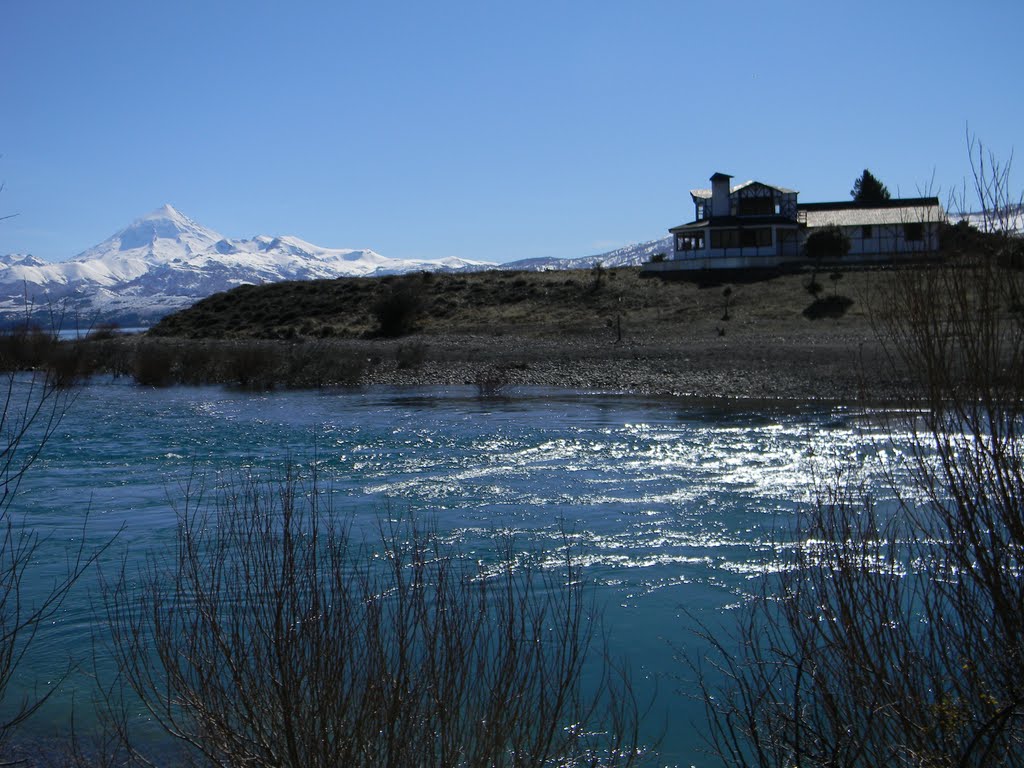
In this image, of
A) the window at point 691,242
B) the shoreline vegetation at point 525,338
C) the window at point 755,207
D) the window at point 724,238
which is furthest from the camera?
the window at point 691,242

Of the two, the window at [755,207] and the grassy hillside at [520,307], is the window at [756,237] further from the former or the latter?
the grassy hillside at [520,307]

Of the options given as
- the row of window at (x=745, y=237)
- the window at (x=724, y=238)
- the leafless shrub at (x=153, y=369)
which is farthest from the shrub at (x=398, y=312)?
the row of window at (x=745, y=237)

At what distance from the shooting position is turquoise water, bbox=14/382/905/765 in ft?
40.1

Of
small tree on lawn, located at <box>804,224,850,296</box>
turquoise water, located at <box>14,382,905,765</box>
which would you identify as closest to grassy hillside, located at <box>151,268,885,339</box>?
small tree on lawn, located at <box>804,224,850,296</box>

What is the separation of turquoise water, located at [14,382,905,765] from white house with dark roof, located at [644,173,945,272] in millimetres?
40172

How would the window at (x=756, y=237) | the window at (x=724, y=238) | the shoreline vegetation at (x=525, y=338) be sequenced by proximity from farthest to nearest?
the window at (x=724, y=238) → the window at (x=756, y=237) → the shoreline vegetation at (x=525, y=338)

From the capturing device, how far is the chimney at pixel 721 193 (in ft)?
253

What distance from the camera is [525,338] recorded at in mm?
52906

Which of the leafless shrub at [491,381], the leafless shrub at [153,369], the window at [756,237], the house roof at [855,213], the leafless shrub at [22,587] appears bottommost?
the leafless shrub at [22,587]

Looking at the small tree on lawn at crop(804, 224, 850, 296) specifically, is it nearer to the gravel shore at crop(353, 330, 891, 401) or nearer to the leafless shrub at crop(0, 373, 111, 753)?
the gravel shore at crop(353, 330, 891, 401)

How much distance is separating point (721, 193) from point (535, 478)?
6110cm

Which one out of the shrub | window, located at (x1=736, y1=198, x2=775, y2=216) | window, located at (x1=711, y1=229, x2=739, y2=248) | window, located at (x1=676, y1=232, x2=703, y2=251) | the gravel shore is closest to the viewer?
the gravel shore

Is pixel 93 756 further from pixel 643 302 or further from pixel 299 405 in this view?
pixel 643 302

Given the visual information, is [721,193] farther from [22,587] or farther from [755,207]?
[22,587]
